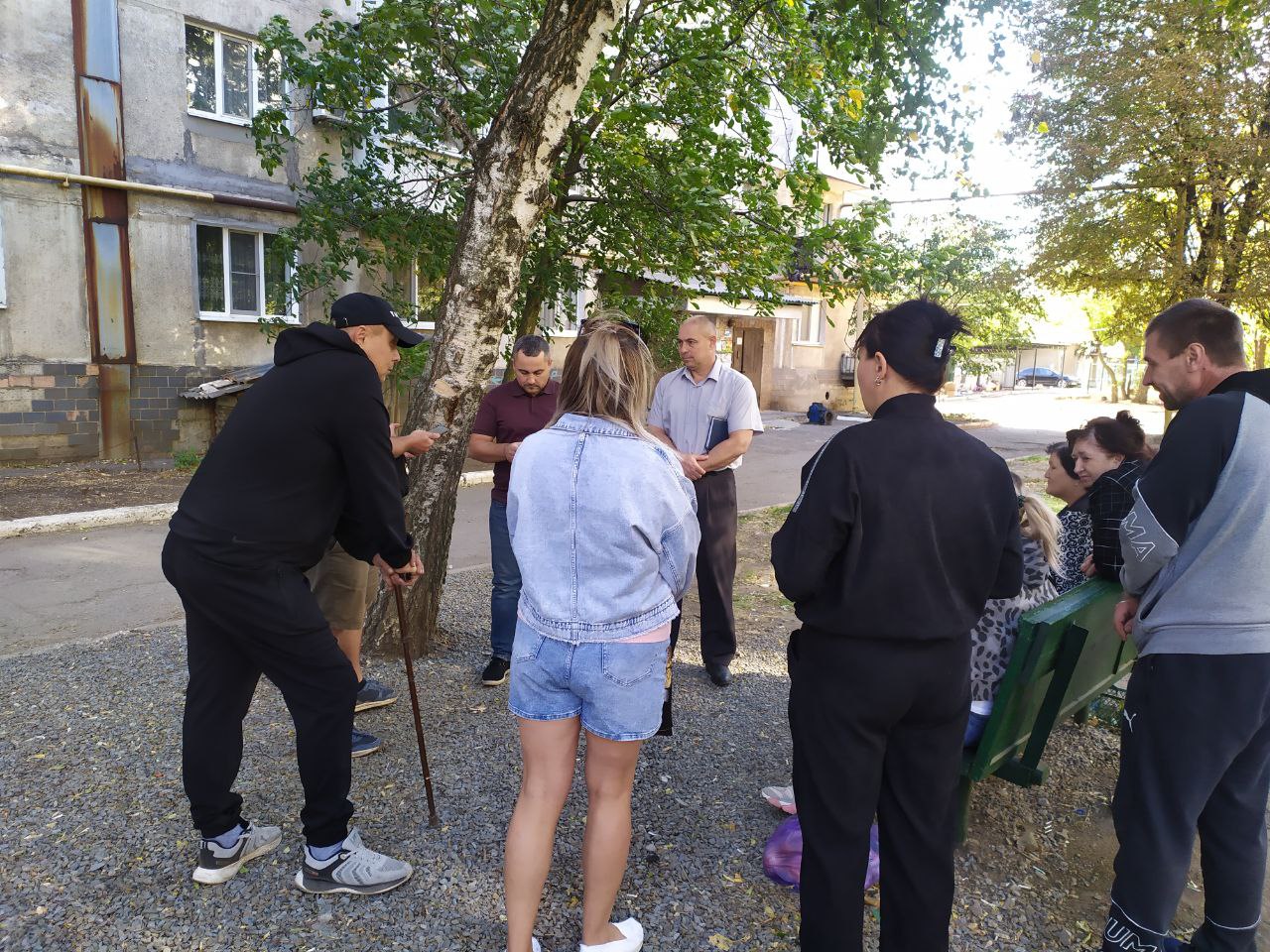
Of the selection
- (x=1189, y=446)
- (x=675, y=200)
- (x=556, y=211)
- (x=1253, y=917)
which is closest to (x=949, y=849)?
(x=1253, y=917)

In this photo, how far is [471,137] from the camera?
5.48 meters

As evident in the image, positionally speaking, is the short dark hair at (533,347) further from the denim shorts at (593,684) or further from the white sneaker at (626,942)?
the white sneaker at (626,942)

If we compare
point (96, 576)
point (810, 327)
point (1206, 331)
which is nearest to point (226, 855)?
point (1206, 331)

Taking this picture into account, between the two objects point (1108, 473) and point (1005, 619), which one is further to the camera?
point (1108, 473)

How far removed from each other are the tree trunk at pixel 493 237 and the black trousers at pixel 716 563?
1.40 metres

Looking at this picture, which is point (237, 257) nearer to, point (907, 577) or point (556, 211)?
point (556, 211)

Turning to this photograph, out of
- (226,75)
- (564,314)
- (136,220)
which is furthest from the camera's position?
(564,314)

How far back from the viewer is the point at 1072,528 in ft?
12.7

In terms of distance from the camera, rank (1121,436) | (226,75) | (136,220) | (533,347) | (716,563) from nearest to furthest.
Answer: (1121,436)
(533,347)
(716,563)
(136,220)
(226,75)

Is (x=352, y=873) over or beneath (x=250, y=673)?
beneath

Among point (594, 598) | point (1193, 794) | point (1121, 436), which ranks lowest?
point (1193, 794)

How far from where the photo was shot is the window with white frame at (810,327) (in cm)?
2555

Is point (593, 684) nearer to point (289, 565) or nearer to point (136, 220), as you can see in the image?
point (289, 565)

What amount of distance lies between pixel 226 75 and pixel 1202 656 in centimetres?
1449
